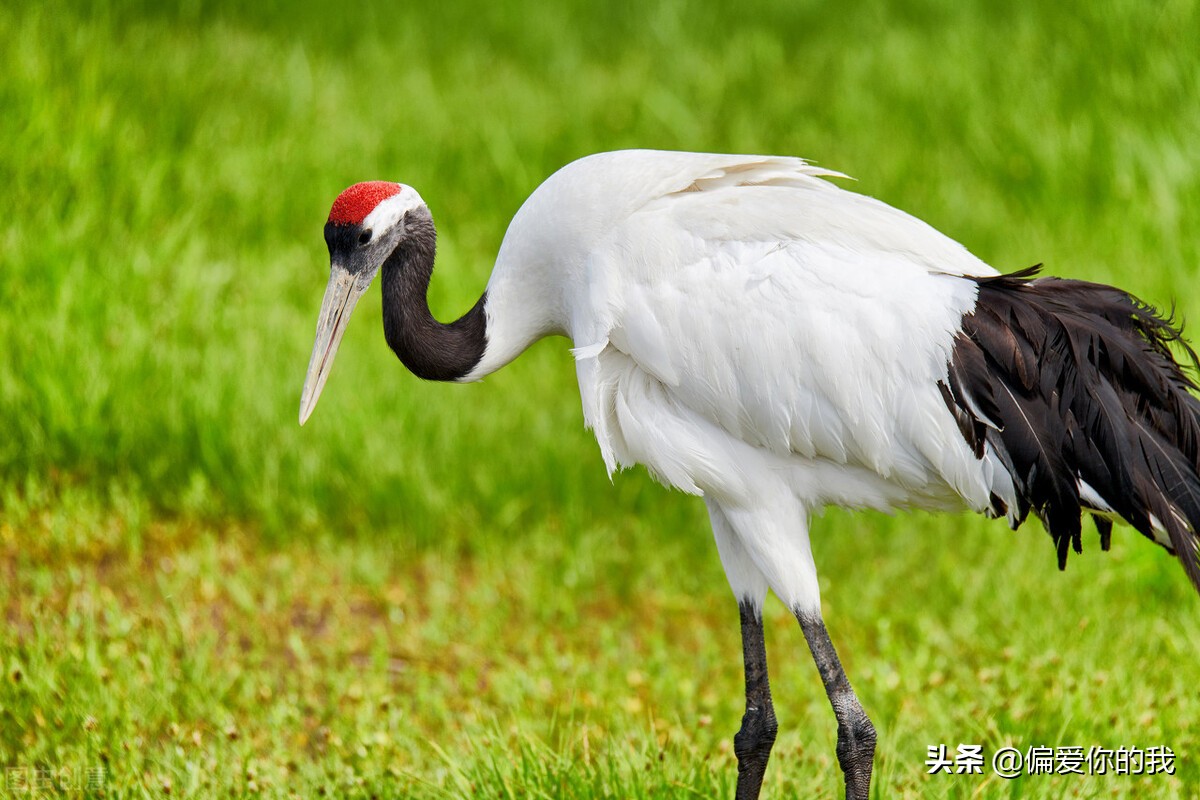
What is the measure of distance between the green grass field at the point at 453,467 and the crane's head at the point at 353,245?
122cm

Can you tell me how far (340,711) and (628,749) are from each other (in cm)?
137

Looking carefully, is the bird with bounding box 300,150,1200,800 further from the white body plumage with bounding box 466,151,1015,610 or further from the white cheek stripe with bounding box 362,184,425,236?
the white cheek stripe with bounding box 362,184,425,236

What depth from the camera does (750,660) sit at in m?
4.37

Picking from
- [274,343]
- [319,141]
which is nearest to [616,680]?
[274,343]

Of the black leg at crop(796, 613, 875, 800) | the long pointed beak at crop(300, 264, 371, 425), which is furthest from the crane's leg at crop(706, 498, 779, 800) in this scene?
the long pointed beak at crop(300, 264, 371, 425)

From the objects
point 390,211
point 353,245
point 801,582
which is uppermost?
point 390,211

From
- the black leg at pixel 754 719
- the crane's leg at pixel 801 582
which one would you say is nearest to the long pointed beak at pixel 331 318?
the crane's leg at pixel 801 582

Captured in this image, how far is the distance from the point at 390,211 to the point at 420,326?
37 cm

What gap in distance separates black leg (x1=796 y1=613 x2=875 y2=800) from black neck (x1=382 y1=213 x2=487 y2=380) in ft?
4.19

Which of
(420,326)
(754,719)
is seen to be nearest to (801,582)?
(754,719)
